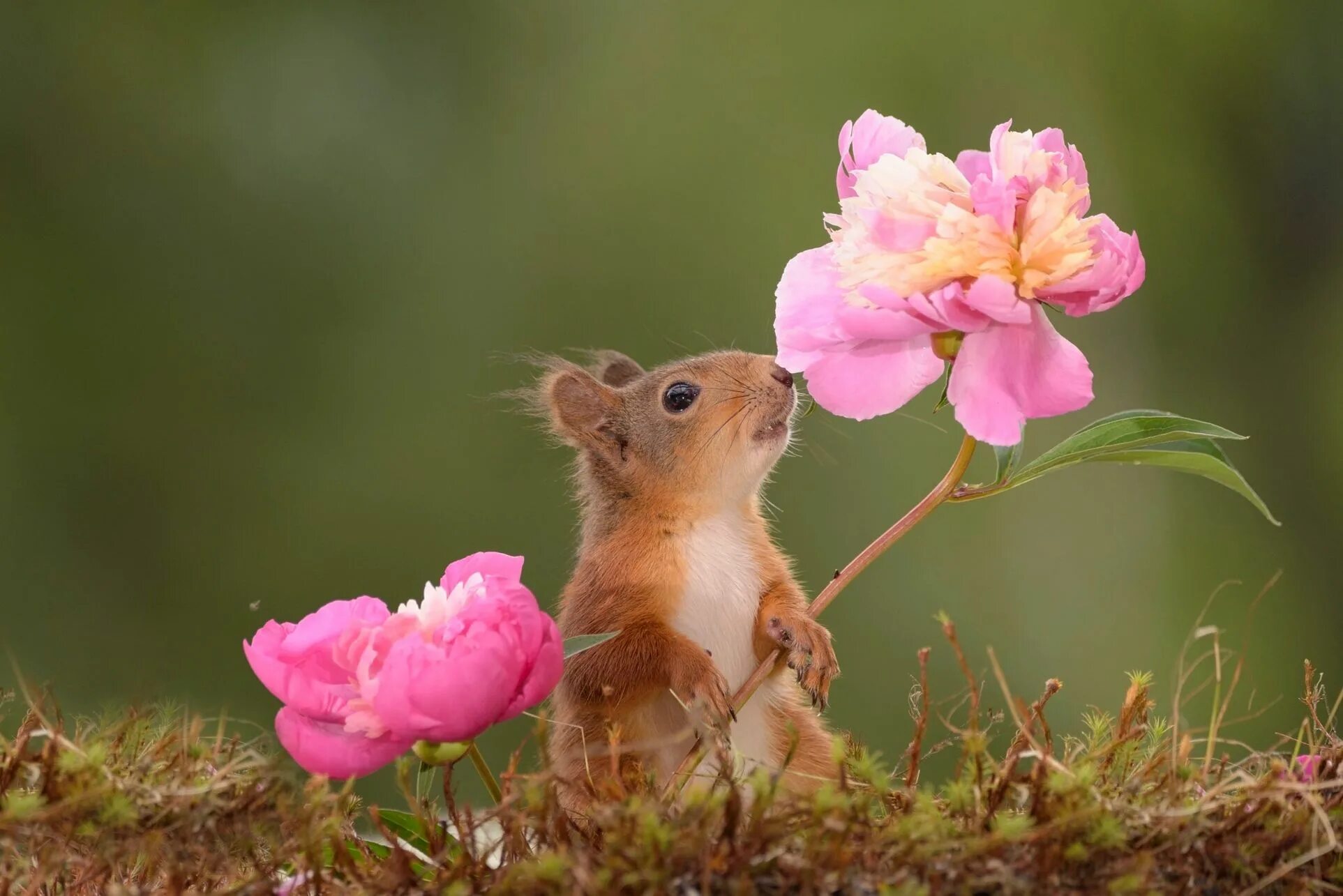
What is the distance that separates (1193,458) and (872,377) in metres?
0.23

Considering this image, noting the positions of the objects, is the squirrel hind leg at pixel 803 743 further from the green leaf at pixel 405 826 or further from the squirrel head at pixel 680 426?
the green leaf at pixel 405 826

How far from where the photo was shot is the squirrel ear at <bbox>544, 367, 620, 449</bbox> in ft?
5.00

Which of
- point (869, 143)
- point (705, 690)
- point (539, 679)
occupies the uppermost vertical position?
point (869, 143)

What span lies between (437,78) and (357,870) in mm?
3365

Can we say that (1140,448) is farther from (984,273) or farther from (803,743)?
(803,743)

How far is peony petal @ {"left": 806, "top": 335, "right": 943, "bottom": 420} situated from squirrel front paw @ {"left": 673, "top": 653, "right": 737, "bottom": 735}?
0.85 ft

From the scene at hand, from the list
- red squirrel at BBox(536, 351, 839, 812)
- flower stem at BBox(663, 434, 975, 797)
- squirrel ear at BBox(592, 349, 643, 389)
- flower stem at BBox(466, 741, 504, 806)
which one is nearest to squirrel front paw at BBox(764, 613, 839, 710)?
red squirrel at BBox(536, 351, 839, 812)

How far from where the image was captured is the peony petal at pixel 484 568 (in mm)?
983

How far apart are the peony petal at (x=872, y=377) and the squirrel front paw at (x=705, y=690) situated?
0.85ft

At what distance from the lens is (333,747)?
89 cm

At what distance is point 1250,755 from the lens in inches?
35.2

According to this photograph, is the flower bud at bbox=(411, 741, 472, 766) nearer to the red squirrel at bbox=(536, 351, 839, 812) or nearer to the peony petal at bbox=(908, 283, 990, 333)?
the red squirrel at bbox=(536, 351, 839, 812)

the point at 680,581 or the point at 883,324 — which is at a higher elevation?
the point at 883,324

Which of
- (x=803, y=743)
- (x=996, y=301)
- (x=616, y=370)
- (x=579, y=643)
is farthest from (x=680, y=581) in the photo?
(x=996, y=301)
